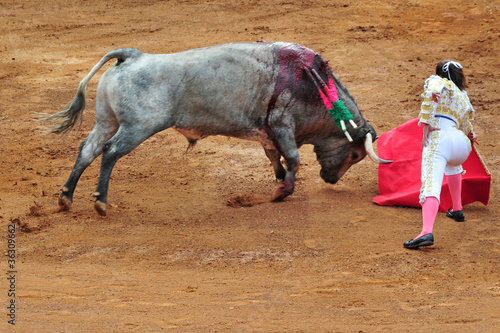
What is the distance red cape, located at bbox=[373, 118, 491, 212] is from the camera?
7.76 m

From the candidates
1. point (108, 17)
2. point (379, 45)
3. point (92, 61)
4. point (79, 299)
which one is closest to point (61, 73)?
point (92, 61)

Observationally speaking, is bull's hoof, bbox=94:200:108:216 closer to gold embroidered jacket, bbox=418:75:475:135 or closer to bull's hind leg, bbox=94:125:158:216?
bull's hind leg, bbox=94:125:158:216

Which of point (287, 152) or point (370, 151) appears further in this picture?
point (370, 151)

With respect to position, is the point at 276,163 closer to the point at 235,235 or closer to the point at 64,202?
the point at 235,235

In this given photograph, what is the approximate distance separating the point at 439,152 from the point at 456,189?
79 centimetres

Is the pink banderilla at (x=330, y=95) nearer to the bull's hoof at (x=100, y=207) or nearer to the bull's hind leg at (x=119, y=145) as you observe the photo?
the bull's hind leg at (x=119, y=145)

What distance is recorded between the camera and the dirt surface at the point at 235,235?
5.50 meters

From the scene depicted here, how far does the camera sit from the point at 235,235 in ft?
23.5

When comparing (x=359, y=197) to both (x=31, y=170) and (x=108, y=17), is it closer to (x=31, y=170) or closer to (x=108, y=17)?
(x=31, y=170)

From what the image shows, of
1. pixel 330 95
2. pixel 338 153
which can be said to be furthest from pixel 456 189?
pixel 330 95

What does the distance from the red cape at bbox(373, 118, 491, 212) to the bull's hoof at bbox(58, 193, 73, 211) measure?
132 inches

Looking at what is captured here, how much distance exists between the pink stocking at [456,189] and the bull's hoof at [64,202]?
3933 millimetres

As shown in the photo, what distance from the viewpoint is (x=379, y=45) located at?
13.8m

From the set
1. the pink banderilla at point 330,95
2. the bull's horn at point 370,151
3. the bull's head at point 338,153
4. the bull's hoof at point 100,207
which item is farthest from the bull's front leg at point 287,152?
the bull's hoof at point 100,207
